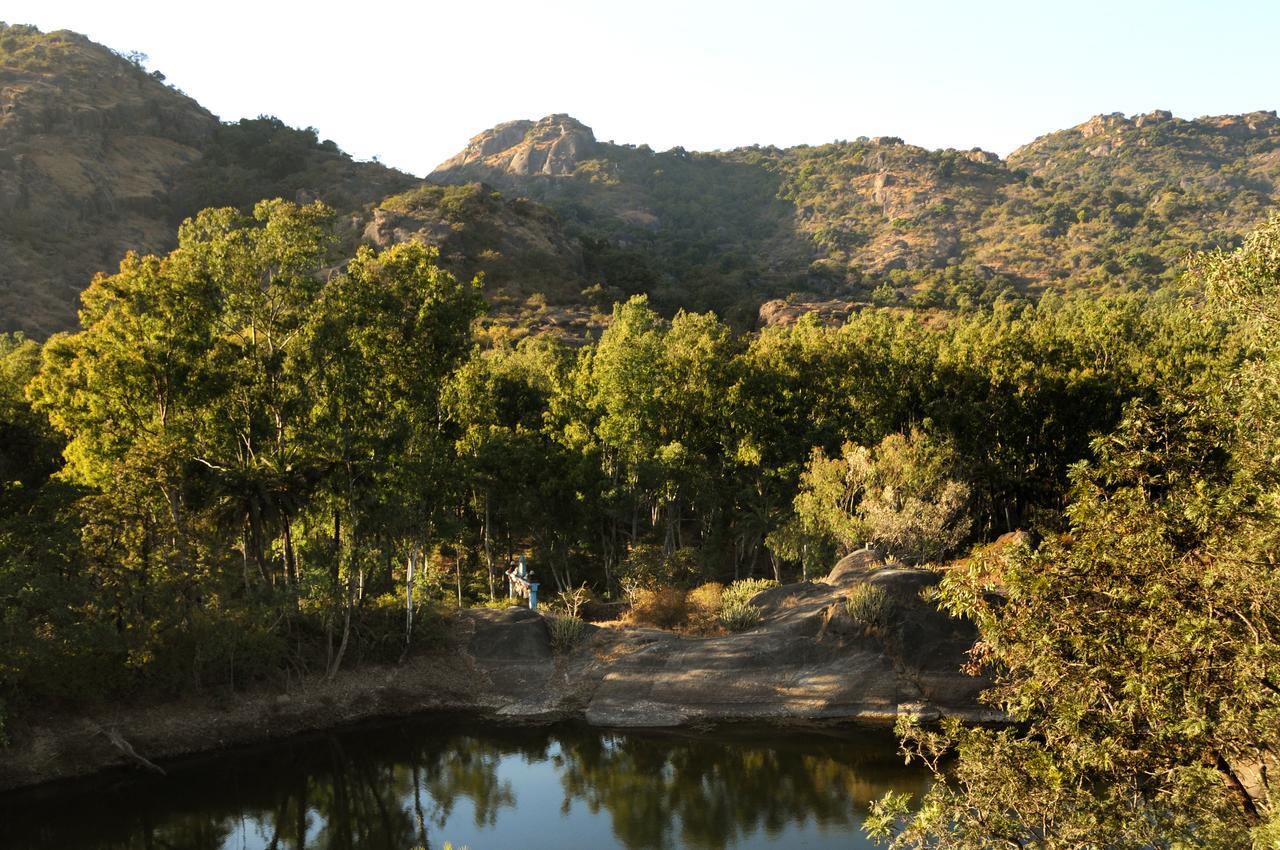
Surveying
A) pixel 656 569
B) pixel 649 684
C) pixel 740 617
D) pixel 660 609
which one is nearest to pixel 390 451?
pixel 649 684

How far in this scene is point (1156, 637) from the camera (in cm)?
846

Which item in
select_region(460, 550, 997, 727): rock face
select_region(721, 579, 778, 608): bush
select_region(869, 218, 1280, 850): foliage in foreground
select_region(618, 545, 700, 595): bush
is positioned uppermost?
select_region(869, 218, 1280, 850): foliage in foreground

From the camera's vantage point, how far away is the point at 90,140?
107312 millimetres

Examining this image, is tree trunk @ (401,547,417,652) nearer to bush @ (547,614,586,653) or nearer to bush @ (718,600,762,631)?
bush @ (547,614,586,653)

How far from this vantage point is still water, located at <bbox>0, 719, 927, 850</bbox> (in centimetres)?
1895

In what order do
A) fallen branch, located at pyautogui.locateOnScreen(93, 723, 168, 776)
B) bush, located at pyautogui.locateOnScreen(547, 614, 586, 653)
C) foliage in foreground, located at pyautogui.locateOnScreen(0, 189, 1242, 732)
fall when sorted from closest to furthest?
fallen branch, located at pyautogui.locateOnScreen(93, 723, 168, 776), foliage in foreground, located at pyautogui.locateOnScreen(0, 189, 1242, 732), bush, located at pyautogui.locateOnScreen(547, 614, 586, 653)

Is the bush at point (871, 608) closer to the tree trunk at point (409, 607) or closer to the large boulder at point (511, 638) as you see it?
the large boulder at point (511, 638)

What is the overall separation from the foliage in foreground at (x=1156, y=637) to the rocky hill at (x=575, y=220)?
68.0 metres

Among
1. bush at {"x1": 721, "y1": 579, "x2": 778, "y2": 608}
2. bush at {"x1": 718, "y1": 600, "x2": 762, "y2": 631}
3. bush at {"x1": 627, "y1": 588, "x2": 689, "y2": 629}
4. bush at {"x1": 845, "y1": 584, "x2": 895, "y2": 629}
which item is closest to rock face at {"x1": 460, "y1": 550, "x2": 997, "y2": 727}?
bush at {"x1": 845, "y1": 584, "x2": 895, "y2": 629}

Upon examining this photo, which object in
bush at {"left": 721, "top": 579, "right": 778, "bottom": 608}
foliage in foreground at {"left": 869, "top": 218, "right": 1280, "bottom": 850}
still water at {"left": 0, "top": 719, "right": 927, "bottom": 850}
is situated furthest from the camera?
bush at {"left": 721, "top": 579, "right": 778, "bottom": 608}

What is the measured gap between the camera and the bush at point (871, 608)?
26438mm

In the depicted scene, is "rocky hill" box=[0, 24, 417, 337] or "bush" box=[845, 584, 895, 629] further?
"rocky hill" box=[0, 24, 417, 337]

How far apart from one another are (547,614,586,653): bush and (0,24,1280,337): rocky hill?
4778 centimetres

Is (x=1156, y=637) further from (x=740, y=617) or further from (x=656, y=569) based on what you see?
(x=656, y=569)
